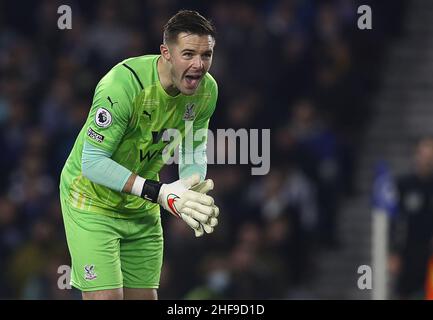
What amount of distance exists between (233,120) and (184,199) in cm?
671

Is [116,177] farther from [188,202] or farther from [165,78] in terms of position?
[165,78]

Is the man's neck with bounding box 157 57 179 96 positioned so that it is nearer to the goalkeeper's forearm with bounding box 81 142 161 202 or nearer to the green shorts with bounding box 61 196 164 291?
the goalkeeper's forearm with bounding box 81 142 161 202

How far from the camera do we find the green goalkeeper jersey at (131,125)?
7.11 m

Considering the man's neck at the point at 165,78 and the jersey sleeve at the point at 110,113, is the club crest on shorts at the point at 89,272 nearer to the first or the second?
the jersey sleeve at the point at 110,113

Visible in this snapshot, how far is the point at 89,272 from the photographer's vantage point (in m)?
7.32

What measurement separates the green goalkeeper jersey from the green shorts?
0.23ft

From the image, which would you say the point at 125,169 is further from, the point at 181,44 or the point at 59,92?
the point at 59,92

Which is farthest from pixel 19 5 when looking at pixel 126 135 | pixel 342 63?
pixel 126 135

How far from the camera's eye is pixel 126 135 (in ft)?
24.1

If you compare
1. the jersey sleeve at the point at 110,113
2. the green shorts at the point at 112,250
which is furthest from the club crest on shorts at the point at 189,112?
the green shorts at the point at 112,250

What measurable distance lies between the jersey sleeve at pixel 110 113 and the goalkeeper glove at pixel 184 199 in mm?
329

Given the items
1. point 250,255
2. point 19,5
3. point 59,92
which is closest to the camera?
point 250,255

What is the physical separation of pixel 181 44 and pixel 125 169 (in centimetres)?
80
